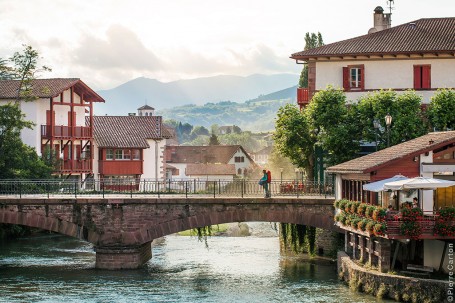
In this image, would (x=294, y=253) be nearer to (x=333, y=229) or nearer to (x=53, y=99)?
(x=333, y=229)

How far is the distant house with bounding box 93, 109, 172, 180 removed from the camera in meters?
103

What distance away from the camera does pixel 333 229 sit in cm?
5744

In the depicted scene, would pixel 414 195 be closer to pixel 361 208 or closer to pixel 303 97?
pixel 361 208

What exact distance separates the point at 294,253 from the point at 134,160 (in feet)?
137

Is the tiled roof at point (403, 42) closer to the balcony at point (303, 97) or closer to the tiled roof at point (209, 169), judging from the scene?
the balcony at point (303, 97)

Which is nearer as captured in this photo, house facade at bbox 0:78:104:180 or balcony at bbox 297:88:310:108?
balcony at bbox 297:88:310:108

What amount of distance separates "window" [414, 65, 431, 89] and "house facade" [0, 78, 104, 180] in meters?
30.9

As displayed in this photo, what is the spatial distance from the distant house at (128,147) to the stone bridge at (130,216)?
137 ft

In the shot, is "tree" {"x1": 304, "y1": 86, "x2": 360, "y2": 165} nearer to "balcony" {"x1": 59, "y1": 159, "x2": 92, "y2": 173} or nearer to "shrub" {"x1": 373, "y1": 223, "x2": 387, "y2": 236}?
"shrub" {"x1": 373, "y1": 223, "x2": 387, "y2": 236}

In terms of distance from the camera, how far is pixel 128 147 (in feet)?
342

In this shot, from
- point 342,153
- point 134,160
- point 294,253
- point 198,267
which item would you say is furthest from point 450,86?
point 134,160

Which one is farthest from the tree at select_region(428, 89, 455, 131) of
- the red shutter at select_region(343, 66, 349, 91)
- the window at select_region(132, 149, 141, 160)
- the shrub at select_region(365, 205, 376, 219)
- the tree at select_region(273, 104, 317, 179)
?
the window at select_region(132, 149, 141, 160)

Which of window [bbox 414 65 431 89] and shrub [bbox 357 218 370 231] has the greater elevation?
window [bbox 414 65 431 89]

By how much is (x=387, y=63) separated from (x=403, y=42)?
211cm
